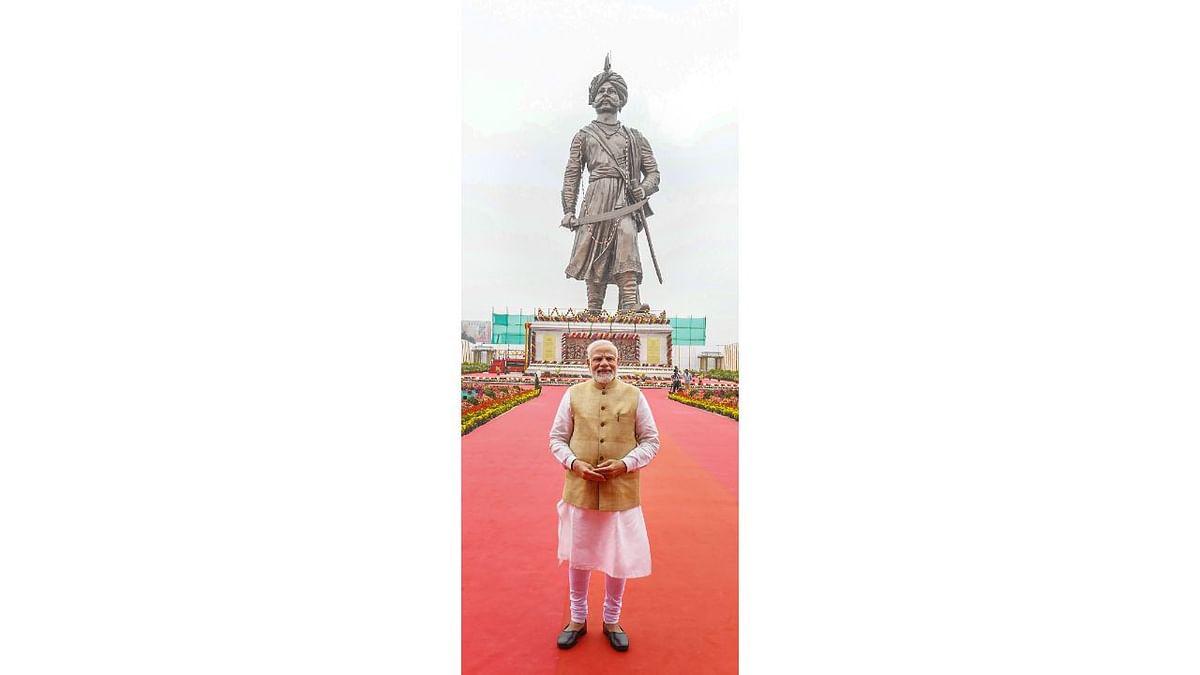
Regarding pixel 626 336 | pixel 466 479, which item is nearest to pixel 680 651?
pixel 466 479

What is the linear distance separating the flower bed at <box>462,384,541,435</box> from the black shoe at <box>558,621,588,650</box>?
200 cm

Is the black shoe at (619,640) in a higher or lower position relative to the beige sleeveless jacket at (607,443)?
lower

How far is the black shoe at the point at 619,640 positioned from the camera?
8.38 ft

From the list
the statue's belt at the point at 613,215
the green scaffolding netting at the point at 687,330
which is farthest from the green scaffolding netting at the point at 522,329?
the statue's belt at the point at 613,215

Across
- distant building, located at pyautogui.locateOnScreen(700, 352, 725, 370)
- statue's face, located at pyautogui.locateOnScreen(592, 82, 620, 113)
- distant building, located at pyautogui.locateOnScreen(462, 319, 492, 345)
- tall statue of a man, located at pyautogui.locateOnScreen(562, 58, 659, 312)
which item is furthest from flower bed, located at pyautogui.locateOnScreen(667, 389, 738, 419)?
statue's face, located at pyautogui.locateOnScreen(592, 82, 620, 113)

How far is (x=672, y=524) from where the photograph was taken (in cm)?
319

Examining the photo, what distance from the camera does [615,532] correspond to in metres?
2.56

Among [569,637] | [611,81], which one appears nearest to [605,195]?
[611,81]

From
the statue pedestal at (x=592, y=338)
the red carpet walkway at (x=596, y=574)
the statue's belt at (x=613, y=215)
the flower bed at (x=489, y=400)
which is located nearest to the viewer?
the red carpet walkway at (x=596, y=574)

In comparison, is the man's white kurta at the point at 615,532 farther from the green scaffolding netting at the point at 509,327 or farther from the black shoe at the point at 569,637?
the green scaffolding netting at the point at 509,327

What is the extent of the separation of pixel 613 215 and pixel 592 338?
4.04ft

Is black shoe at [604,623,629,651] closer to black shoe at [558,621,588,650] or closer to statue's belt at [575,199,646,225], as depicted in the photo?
black shoe at [558,621,588,650]

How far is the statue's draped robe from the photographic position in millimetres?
3684

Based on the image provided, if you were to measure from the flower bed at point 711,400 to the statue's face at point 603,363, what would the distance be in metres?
2.06
